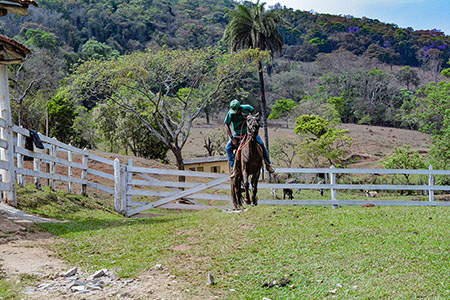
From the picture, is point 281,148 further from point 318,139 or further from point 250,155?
point 250,155

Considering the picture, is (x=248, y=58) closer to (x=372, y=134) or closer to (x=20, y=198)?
(x=20, y=198)

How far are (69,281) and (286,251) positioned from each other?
3294 mm

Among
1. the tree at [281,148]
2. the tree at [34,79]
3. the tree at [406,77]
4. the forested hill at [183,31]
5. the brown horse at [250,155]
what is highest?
the forested hill at [183,31]

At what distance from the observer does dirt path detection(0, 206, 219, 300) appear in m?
5.70

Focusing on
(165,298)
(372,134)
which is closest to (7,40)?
(165,298)

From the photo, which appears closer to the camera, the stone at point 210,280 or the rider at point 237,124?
the stone at point 210,280

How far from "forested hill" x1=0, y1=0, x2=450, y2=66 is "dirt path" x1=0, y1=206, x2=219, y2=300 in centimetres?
9186

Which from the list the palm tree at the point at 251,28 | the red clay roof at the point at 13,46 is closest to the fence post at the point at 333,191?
the red clay roof at the point at 13,46

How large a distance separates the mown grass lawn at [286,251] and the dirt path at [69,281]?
0.21 metres

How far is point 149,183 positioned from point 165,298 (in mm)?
8983

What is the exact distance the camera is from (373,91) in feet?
251

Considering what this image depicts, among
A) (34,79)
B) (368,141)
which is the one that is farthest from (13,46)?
(368,141)

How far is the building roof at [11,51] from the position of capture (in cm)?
1099

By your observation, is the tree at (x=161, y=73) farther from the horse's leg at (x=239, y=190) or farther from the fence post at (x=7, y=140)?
the horse's leg at (x=239, y=190)
